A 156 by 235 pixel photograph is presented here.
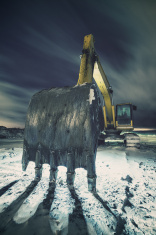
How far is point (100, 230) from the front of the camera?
1093mm

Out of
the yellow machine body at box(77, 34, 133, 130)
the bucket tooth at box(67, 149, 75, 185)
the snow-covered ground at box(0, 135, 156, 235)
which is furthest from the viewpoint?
the yellow machine body at box(77, 34, 133, 130)

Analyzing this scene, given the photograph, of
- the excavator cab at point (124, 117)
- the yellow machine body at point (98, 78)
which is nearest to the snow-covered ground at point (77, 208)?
the yellow machine body at point (98, 78)

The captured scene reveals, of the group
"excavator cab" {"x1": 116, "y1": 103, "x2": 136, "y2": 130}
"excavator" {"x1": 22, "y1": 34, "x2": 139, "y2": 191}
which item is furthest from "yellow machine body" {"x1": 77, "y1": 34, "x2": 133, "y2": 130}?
"excavator" {"x1": 22, "y1": 34, "x2": 139, "y2": 191}

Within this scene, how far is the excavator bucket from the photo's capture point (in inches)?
50.8

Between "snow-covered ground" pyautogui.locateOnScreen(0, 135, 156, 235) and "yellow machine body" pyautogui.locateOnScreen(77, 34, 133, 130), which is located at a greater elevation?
"yellow machine body" pyautogui.locateOnScreen(77, 34, 133, 130)

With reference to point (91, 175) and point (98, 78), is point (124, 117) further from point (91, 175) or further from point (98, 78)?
point (91, 175)

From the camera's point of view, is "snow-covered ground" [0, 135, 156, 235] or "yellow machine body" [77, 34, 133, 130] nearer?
"snow-covered ground" [0, 135, 156, 235]

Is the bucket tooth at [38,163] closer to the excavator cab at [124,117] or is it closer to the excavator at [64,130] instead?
the excavator at [64,130]

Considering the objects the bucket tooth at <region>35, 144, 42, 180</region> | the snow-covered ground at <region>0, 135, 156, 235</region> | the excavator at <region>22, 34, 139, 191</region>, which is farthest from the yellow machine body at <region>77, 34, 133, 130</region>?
the snow-covered ground at <region>0, 135, 156, 235</region>

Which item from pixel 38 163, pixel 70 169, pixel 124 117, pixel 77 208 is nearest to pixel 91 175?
pixel 70 169

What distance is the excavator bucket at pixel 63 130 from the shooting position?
50.8 inches

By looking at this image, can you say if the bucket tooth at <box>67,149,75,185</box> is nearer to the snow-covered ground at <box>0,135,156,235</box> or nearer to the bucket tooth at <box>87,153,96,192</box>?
the bucket tooth at <box>87,153,96,192</box>

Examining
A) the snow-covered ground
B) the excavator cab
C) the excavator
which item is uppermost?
the excavator cab

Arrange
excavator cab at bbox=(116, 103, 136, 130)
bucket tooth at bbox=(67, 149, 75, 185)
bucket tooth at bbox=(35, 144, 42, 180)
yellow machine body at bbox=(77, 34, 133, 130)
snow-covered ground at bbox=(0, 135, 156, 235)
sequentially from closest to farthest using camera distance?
snow-covered ground at bbox=(0, 135, 156, 235)
bucket tooth at bbox=(67, 149, 75, 185)
bucket tooth at bbox=(35, 144, 42, 180)
yellow machine body at bbox=(77, 34, 133, 130)
excavator cab at bbox=(116, 103, 136, 130)
